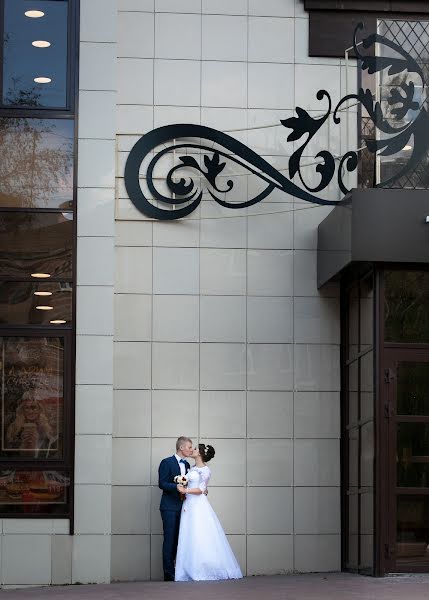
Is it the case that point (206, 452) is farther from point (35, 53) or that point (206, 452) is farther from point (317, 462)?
point (35, 53)

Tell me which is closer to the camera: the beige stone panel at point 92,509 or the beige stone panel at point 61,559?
the beige stone panel at point 61,559

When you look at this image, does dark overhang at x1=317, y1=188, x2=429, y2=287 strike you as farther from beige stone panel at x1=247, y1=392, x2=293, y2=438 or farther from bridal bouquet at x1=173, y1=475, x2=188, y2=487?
bridal bouquet at x1=173, y1=475, x2=188, y2=487

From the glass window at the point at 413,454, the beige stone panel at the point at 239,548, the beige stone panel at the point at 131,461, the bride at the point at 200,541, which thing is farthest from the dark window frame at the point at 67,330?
the glass window at the point at 413,454

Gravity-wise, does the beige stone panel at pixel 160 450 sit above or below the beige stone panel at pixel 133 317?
below

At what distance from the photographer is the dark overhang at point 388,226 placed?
590 inches

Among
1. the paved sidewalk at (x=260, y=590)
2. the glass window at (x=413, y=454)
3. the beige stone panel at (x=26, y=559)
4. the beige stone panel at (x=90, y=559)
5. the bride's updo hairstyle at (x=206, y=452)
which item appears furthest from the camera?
the bride's updo hairstyle at (x=206, y=452)

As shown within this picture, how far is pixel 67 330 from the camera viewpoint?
53.3 ft

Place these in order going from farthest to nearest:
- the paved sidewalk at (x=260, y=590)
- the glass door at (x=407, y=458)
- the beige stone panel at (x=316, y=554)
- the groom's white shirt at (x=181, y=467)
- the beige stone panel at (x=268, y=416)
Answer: the beige stone panel at (x=268, y=416), the beige stone panel at (x=316, y=554), the groom's white shirt at (x=181, y=467), the glass door at (x=407, y=458), the paved sidewalk at (x=260, y=590)

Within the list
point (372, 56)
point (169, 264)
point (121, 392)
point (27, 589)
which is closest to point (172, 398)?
point (121, 392)

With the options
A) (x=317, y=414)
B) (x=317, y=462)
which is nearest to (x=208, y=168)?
(x=317, y=414)

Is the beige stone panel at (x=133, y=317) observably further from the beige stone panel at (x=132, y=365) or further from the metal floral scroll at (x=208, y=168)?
the metal floral scroll at (x=208, y=168)

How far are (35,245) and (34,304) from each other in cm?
74

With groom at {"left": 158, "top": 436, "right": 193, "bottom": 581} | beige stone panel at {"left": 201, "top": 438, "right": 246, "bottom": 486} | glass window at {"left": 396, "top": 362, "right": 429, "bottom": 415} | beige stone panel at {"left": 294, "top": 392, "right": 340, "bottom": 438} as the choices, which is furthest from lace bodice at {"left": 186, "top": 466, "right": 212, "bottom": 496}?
glass window at {"left": 396, "top": 362, "right": 429, "bottom": 415}

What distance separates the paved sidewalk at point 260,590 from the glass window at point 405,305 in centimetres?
282
